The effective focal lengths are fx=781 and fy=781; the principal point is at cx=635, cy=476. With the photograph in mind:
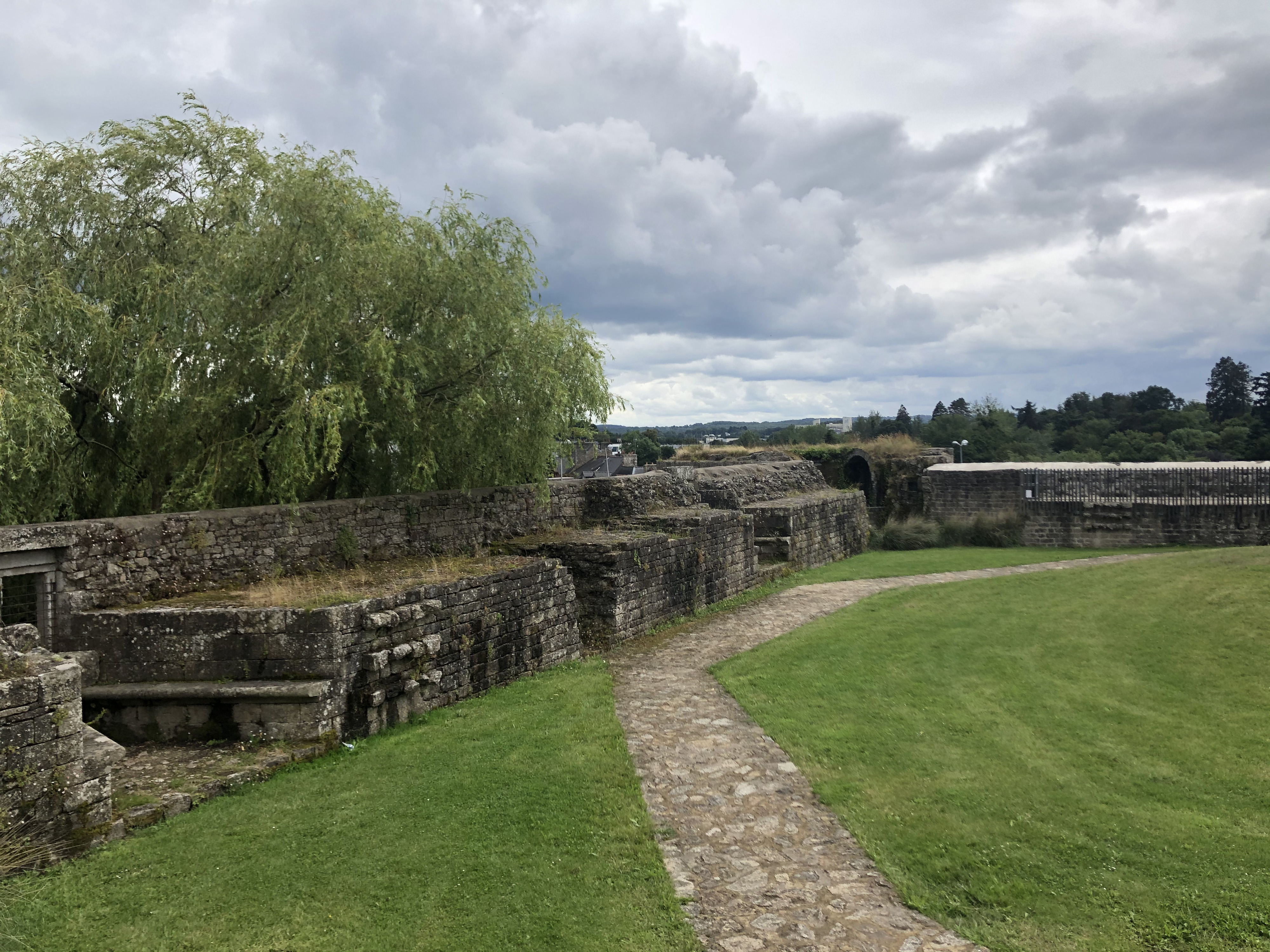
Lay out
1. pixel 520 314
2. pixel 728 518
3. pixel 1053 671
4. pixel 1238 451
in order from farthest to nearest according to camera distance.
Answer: pixel 1238 451 < pixel 728 518 < pixel 520 314 < pixel 1053 671

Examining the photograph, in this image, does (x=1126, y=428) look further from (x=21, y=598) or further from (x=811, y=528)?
(x=21, y=598)

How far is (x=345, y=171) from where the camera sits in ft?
39.3

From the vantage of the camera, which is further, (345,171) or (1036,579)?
(1036,579)

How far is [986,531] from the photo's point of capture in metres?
22.4

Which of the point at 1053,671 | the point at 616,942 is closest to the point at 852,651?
the point at 1053,671

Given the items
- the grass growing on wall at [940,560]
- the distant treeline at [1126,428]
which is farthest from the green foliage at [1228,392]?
the grass growing on wall at [940,560]

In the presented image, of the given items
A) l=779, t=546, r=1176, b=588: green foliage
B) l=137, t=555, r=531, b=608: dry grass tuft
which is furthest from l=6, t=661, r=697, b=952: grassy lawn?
l=779, t=546, r=1176, b=588: green foliage

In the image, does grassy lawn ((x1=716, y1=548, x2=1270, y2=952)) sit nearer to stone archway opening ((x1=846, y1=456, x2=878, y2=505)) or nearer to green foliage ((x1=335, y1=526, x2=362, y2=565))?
green foliage ((x1=335, y1=526, x2=362, y2=565))

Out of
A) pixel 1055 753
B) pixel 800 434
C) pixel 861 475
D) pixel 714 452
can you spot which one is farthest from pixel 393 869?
pixel 800 434

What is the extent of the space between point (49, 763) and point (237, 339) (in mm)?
6831

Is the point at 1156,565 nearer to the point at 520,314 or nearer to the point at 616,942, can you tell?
the point at 520,314

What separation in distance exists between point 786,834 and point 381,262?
31.2 feet

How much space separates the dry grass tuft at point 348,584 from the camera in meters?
7.76

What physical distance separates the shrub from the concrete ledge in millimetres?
18944
